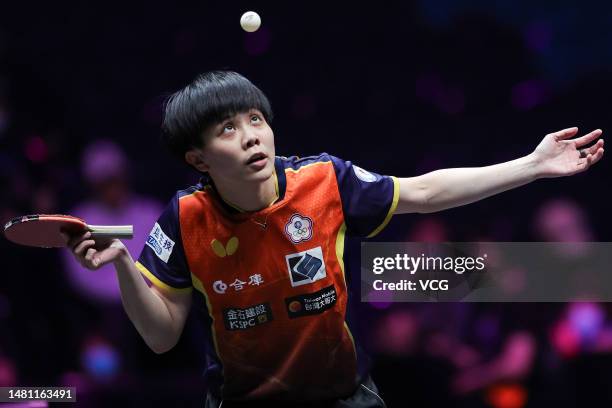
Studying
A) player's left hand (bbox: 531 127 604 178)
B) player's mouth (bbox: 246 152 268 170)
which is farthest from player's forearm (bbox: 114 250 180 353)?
player's left hand (bbox: 531 127 604 178)

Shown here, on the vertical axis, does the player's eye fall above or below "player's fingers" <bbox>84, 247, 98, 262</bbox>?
above

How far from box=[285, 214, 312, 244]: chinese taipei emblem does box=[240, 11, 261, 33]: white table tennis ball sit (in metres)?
1.35

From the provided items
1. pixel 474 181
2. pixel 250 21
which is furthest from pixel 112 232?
pixel 250 21

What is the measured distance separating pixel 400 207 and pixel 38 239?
1.09m

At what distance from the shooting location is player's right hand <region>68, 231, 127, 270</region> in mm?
2381

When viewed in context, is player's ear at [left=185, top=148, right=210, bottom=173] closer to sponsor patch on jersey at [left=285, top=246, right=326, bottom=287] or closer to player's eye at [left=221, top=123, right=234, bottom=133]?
player's eye at [left=221, top=123, right=234, bottom=133]

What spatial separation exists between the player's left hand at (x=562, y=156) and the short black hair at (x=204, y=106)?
84 cm

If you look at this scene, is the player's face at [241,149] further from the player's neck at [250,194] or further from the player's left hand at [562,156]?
the player's left hand at [562,156]

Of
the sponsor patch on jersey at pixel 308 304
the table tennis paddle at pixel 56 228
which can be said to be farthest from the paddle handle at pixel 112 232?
the sponsor patch on jersey at pixel 308 304

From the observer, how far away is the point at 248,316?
9.02ft

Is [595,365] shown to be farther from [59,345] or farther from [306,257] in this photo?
[59,345]

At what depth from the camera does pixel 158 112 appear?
401 cm

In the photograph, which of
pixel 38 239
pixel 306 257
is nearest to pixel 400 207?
pixel 306 257

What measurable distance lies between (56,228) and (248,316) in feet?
2.16
